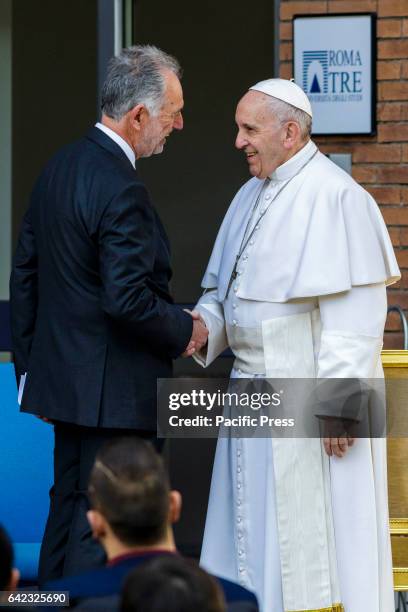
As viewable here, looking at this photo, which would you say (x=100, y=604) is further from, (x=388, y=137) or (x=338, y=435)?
(x=388, y=137)

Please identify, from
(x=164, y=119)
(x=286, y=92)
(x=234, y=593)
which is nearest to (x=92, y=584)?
(x=234, y=593)

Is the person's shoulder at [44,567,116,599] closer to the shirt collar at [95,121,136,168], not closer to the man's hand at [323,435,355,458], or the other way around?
the man's hand at [323,435,355,458]

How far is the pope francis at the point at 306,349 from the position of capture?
419 centimetres

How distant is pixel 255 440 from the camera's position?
4383 mm

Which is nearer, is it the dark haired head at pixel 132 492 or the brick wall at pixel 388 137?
the dark haired head at pixel 132 492

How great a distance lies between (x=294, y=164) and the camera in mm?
4383

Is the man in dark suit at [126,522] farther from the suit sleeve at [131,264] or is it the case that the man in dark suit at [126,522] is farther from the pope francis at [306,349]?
the pope francis at [306,349]

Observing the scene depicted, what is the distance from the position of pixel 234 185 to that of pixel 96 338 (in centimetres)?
401

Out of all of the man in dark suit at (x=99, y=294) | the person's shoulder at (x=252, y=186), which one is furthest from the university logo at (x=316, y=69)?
the man in dark suit at (x=99, y=294)

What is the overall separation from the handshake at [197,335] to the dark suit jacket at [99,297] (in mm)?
124

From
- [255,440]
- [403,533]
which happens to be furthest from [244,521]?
[403,533]

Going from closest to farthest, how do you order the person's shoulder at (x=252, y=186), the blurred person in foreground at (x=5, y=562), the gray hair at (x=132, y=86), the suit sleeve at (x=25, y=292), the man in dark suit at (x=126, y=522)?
the blurred person in foreground at (x=5, y=562), the man in dark suit at (x=126, y=522), the gray hair at (x=132, y=86), the suit sleeve at (x=25, y=292), the person's shoulder at (x=252, y=186)

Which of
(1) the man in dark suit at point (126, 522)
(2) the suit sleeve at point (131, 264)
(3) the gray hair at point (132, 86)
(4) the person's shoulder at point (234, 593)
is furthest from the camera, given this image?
(3) the gray hair at point (132, 86)

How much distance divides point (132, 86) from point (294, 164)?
2.03 feet
